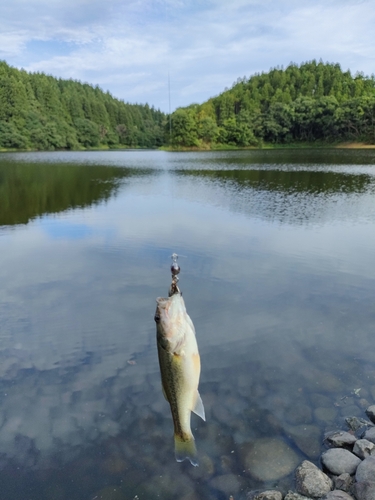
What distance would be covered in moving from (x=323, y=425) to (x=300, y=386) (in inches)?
33.7

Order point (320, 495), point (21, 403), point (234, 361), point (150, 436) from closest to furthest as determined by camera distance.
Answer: point (320, 495) → point (150, 436) → point (21, 403) → point (234, 361)

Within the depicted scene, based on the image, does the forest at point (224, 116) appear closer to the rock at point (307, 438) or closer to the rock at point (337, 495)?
the rock at point (307, 438)

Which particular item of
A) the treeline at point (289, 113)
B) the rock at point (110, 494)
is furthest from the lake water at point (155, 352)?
the treeline at point (289, 113)

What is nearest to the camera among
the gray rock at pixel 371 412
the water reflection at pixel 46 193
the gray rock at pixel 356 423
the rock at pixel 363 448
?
the rock at pixel 363 448

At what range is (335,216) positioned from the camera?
18.7 meters

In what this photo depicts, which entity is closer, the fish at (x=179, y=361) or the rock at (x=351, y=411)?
the fish at (x=179, y=361)

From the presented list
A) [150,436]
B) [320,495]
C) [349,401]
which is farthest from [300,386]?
[150,436]

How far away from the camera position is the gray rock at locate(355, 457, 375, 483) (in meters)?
4.28

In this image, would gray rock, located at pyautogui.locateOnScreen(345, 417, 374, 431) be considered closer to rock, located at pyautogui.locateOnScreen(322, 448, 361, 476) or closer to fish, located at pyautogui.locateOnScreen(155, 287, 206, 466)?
rock, located at pyautogui.locateOnScreen(322, 448, 361, 476)

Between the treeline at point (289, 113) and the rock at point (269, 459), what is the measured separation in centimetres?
9106

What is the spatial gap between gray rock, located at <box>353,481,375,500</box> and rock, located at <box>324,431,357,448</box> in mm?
751

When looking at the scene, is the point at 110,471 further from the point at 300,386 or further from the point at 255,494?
the point at 300,386

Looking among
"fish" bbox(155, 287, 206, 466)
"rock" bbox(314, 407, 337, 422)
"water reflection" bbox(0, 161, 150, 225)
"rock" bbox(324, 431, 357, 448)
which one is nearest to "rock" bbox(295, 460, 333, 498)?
"rock" bbox(324, 431, 357, 448)

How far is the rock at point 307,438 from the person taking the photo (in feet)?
16.4
